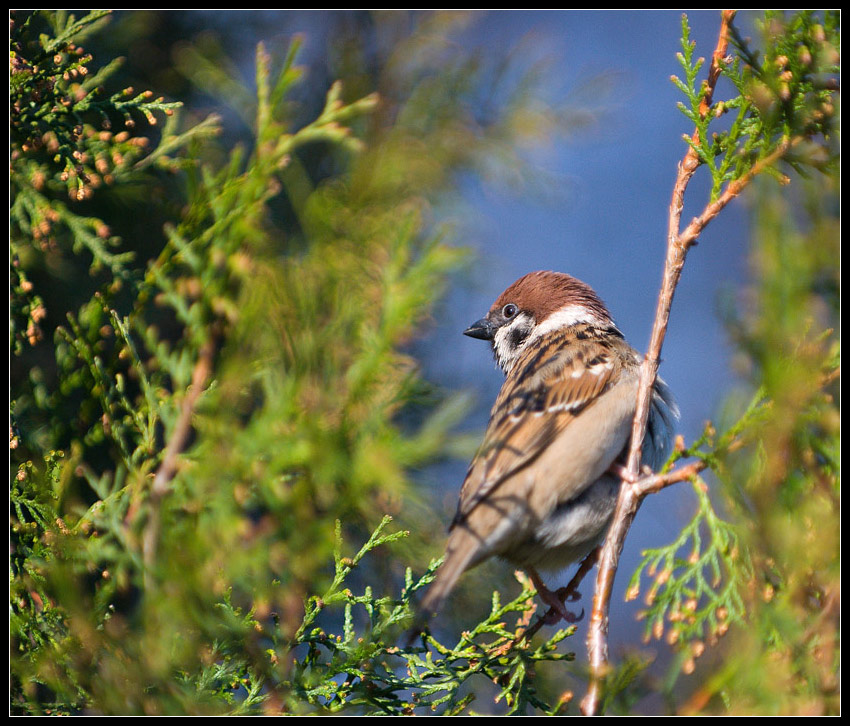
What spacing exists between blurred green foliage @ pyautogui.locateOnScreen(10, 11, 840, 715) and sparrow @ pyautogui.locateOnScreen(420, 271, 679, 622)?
0.18m

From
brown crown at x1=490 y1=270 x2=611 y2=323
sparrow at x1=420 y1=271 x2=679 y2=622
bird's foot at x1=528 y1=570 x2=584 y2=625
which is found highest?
brown crown at x1=490 y1=270 x2=611 y2=323

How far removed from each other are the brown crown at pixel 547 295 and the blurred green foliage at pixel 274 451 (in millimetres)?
611

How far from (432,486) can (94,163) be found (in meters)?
1.55

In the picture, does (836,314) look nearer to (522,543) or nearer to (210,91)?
(522,543)

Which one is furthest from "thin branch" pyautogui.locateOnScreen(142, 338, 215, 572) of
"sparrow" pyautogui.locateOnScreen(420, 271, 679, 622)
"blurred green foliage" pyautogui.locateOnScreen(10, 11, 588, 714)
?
"sparrow" pyautogui.locateOnScreen(420, 271, 679, 622)

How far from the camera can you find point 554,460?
7.54 ft

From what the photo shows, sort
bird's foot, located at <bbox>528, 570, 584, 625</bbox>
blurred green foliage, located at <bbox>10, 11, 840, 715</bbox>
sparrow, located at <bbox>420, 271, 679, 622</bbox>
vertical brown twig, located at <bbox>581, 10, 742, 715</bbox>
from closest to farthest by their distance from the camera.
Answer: blurred green foliage, located at <bbox>10, 11, 840, 715</bbox> → vertical brown twig, located at <bbox>581, 10, 742, 715</bbox> → sparrow, located at <bbox>420, 271, 679, 622</bbox> → bird's foot, located at <bbox>528, 570, 584, 625</bbox>

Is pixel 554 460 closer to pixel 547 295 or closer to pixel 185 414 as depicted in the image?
pixel 547 295

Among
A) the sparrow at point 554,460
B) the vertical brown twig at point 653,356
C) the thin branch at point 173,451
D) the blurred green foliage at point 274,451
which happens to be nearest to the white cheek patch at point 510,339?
the sparrow at point 554,460

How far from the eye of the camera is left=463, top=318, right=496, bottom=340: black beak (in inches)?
121

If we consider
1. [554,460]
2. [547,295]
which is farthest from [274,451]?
[547,295]

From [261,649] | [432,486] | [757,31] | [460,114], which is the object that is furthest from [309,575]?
[460,114]

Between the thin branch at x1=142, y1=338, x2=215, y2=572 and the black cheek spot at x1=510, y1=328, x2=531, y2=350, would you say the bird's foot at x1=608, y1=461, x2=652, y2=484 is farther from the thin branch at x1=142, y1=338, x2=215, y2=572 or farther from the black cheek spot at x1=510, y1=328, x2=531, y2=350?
the thin branch at x1=142, y1=338, x2=215, y2=572

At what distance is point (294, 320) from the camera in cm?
236
